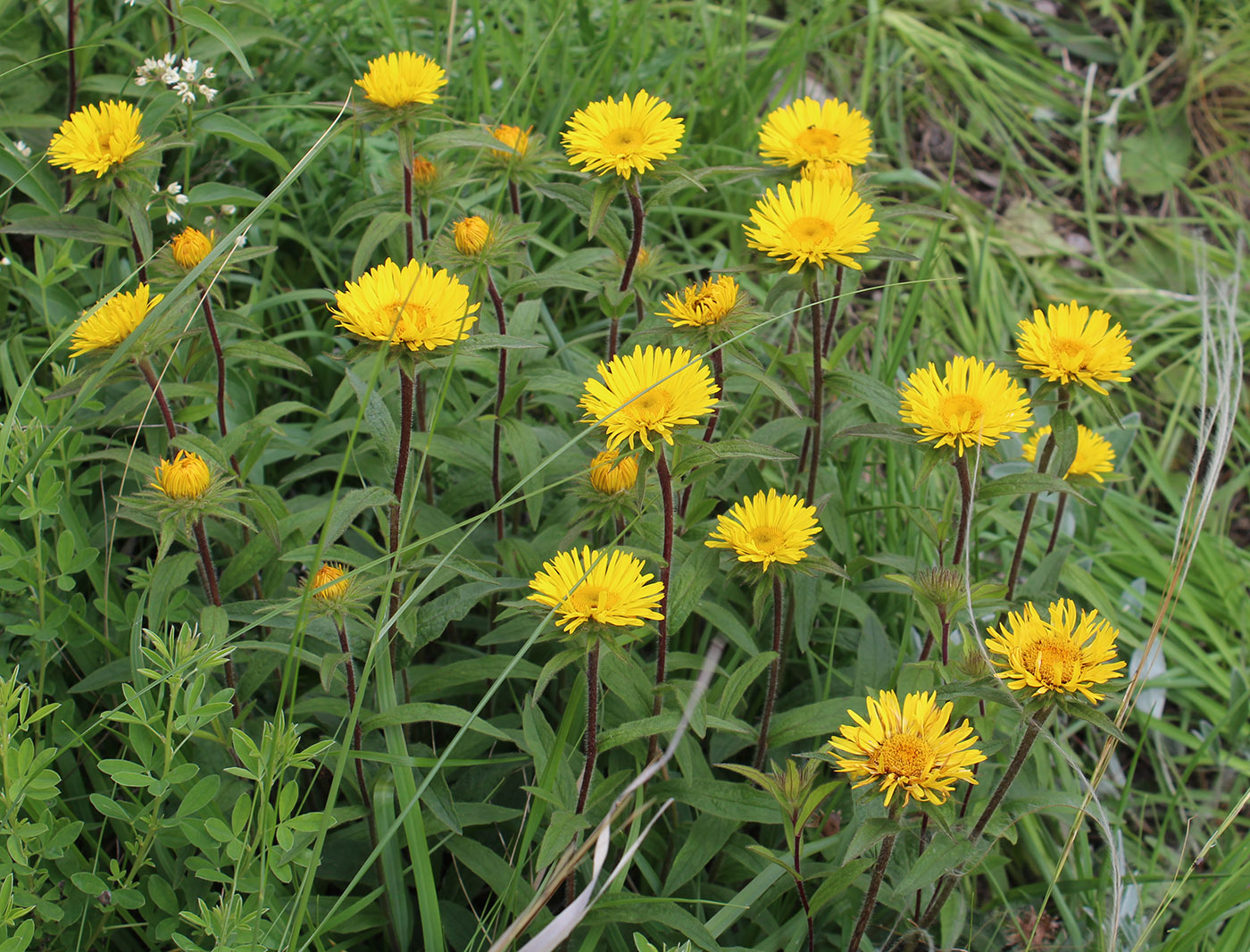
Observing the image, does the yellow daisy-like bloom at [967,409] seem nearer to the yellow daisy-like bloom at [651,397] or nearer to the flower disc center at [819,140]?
the yellow daisy-like bloom at [651,397]

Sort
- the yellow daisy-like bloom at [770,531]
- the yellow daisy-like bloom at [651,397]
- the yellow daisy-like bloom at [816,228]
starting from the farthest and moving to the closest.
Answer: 1. the yellow daisy-like bloom at [816,228]
2. the yellow daisy-like bloom at [770,531]
3. the yellow daisy-like bloom at [651,397]

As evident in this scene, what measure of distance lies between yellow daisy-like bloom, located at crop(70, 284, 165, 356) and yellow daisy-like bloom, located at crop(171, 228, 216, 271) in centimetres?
17

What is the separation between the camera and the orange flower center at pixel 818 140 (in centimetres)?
193

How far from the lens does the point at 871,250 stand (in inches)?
70.2

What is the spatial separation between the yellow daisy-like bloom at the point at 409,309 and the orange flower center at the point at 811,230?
0.54 meters

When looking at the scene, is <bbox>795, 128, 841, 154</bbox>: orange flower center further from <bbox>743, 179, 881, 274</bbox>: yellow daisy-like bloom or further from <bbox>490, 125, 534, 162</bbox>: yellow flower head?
<bbox>490, 125, 534, 162</bbox>: yellow flower head

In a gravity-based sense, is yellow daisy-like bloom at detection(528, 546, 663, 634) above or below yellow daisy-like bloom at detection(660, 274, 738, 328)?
below

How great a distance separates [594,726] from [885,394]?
86cm

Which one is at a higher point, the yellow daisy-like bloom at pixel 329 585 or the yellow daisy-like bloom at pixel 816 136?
the yellow daisy-like bloom at pixel 816 136

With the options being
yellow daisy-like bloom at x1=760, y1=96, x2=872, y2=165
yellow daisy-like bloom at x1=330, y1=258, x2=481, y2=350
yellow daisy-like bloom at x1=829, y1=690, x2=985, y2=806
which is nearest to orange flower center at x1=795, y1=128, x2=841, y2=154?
yellow daisy-like bloom at x1=760, y1=96, x2=872, y2=165

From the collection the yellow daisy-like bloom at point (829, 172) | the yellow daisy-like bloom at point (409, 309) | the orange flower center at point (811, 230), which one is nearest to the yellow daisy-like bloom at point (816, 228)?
→ the orange flower center at point (811, 230)

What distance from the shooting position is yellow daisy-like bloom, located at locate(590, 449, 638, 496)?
1563 mm

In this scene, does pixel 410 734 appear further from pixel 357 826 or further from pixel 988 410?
pixel 988 410

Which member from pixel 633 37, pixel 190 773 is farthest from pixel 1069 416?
pixel 633 37
